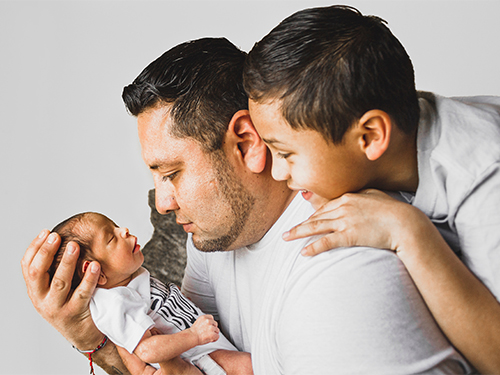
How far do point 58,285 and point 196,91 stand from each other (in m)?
0.67

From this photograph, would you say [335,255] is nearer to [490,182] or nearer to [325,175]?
[325,175]

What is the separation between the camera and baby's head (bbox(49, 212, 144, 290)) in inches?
55.7

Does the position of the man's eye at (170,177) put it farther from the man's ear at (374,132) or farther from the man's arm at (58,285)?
the man's ear at (374,132)

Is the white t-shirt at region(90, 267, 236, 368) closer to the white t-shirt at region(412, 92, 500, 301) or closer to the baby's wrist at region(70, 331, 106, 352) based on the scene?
the baby's wrist at region(70, 331, 106, 352)

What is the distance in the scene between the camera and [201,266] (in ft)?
5.61

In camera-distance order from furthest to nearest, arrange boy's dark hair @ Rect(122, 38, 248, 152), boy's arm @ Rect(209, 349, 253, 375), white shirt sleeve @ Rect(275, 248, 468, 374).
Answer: boy's arm @ Rect(209, 349, 253, 375) → boy's dark hair @ Rect(122, 38, 248, 152) → white shirt sleeve @ Rect(275, 248, 468, 374)

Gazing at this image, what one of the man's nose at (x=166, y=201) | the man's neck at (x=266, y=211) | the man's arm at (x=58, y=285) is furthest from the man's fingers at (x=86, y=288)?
the man's neck at (x=266, y=211)

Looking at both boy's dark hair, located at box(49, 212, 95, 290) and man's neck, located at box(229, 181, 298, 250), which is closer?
man's neck, located at box(229, 181, 298, 250)

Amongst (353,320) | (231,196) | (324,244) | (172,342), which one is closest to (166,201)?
(231,196)

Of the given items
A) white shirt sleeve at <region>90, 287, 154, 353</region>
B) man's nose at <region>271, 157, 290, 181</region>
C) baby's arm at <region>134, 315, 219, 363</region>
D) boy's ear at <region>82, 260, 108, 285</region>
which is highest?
man's nose at <region>271, 157, 290, 181</region>

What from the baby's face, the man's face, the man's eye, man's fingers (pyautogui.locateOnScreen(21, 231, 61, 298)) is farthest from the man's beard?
man's fingers (pyautogui.locateOnScreen(21, 231, 61, 298))

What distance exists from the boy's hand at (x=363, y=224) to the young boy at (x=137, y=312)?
56cm

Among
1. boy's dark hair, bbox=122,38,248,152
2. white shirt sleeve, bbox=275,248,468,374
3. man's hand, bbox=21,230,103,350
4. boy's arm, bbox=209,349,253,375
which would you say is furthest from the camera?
boy's arm, bbox=209,349,253,375

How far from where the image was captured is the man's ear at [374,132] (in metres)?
0.96
